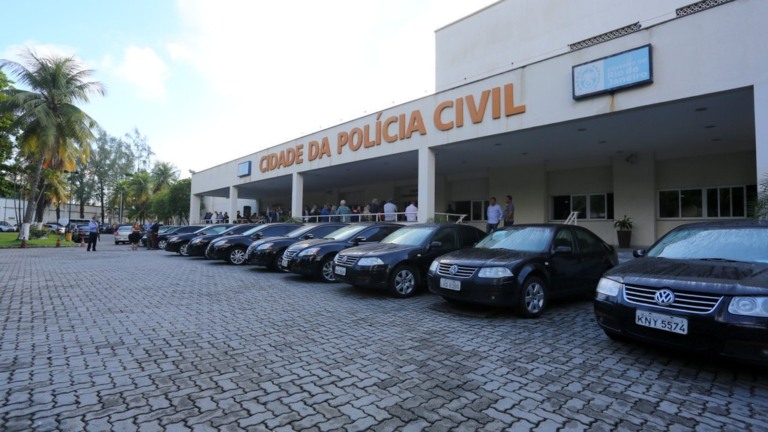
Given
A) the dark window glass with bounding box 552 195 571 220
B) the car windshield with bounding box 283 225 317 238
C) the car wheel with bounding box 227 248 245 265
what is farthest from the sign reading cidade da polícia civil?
the car wheel with bounding box 227 248 245 265

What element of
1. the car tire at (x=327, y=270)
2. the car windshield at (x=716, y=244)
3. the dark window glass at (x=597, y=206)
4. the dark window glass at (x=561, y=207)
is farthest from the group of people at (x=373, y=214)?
the car windshield at (x=716, y=244)

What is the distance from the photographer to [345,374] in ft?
11.9

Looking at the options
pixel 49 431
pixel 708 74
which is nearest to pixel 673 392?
pixel 49 431

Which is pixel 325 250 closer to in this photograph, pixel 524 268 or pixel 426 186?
pixel 524 268

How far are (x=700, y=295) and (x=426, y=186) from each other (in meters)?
11.2

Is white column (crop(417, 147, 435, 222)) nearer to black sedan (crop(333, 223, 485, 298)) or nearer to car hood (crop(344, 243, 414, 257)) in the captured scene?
black sedan (crop(333, 223, 485, 298))

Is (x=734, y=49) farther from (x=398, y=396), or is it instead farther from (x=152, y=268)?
(x=152, y=268)

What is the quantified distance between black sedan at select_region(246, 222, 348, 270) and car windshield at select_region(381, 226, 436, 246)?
138 inches

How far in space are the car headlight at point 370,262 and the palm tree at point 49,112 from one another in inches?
904

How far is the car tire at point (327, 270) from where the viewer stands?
908 cm

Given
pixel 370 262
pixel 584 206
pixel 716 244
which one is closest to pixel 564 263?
pixel 716 244

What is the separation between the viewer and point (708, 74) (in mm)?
8711

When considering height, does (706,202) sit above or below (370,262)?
above

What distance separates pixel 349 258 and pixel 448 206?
593 inches
